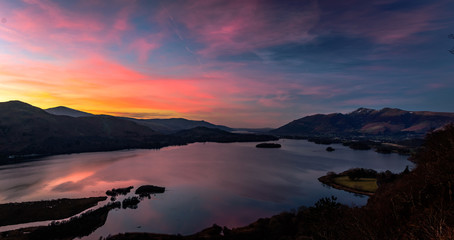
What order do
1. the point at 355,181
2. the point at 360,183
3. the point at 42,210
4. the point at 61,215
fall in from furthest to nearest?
the point at 355,181 → the point at 360,183 → the point at 42,210 → the point at 61,215

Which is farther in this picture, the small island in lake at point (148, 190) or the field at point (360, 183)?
the small island in lake at point (148, 190)

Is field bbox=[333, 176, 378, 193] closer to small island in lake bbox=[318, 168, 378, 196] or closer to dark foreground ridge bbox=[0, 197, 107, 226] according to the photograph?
small island in lake bbox=[318, 168, 378, 196]

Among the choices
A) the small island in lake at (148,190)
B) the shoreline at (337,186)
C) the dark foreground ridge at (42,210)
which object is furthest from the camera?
the small island in lake at (148,190)

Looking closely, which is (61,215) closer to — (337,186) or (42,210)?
(42,210)

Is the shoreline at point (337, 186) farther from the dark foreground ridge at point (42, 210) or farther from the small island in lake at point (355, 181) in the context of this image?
the dark foreground ridge at point (42, 210)

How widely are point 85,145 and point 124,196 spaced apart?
157720mm

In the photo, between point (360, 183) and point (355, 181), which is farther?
point (355, 181)

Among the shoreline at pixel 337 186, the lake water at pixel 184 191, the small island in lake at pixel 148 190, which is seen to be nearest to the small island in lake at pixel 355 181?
the shoreline at pixel 337 186

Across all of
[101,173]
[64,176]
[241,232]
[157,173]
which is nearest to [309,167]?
[157,173]

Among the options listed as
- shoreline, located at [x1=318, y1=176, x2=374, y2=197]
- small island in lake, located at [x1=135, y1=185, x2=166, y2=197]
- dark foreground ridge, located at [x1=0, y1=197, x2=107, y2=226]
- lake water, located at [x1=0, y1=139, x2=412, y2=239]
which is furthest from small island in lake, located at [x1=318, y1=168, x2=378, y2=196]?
dark foreground ridge, located at [x1=0, y1=197, x2=107, y2=226]

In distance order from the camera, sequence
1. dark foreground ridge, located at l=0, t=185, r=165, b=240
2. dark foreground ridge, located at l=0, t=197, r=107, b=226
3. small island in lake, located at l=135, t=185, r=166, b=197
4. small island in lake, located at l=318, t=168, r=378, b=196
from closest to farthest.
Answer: dark foreground ridge, located at l=0, t=185, r=165, b=240 < dark foreground ridge, located at l=0, t=197, r=107, b=226 < small island in lake, located at l=318, t=168, r=378, b=196 < small island in lake, located at l=135, t=185, r=166, b=197

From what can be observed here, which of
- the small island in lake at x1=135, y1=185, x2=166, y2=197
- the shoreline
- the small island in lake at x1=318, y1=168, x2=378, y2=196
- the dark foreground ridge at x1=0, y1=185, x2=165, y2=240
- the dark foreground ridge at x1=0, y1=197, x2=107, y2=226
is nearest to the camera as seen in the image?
the dark foreground ridge at x1=0, y1=185, x2=165, y2=240

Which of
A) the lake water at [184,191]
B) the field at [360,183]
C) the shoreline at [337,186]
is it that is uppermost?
the field at [360,183]

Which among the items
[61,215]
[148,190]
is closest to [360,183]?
[148,190]
